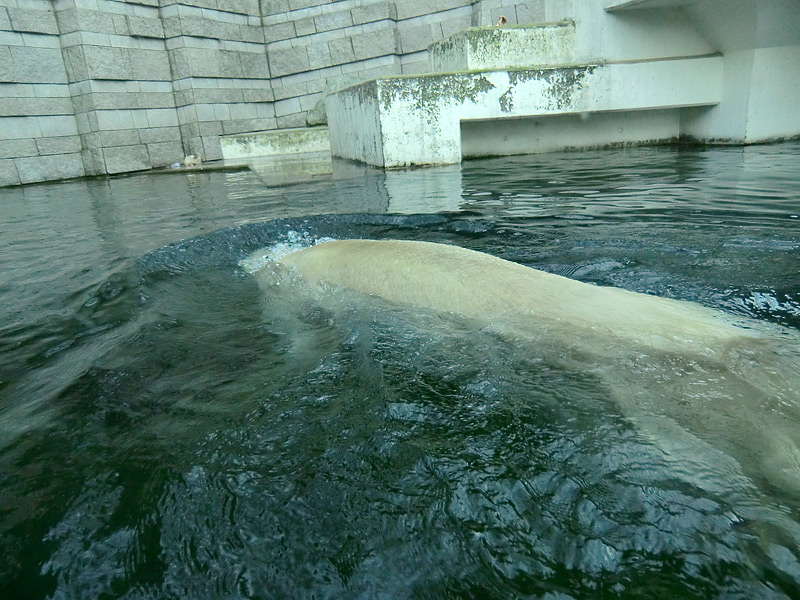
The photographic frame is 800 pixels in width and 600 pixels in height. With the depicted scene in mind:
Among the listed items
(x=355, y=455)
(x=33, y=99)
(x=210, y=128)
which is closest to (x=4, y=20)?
(x=33, y=99)

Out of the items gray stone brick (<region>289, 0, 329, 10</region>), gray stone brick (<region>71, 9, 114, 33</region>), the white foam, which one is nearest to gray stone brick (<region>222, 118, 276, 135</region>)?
gray stone brick (<region>289, 0, 329, 10</region>)

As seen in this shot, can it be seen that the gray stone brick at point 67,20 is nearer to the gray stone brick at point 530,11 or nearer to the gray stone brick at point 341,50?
the gray stone brick at point 341,50

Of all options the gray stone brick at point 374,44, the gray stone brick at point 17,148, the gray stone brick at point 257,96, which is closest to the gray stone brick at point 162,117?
the gray stone brick at point 257,96

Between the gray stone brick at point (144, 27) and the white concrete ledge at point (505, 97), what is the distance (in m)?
7.64

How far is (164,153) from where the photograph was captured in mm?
14039

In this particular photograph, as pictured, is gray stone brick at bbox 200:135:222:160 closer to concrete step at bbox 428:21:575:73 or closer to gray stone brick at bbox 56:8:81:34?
gray stone brick at bbox 56:8:81:34

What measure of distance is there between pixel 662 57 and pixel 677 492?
8992 millimetres

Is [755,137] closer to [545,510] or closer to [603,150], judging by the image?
[603,150]

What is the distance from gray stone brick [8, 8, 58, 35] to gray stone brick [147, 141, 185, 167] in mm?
2970

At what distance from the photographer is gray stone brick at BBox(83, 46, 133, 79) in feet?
40.7

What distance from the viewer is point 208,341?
2510mm

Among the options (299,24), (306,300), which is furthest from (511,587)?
(299,24)

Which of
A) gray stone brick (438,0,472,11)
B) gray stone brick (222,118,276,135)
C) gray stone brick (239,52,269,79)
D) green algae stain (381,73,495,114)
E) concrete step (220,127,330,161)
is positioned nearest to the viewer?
green algae stain (381,73,495,114)

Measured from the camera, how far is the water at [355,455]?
1147mm
